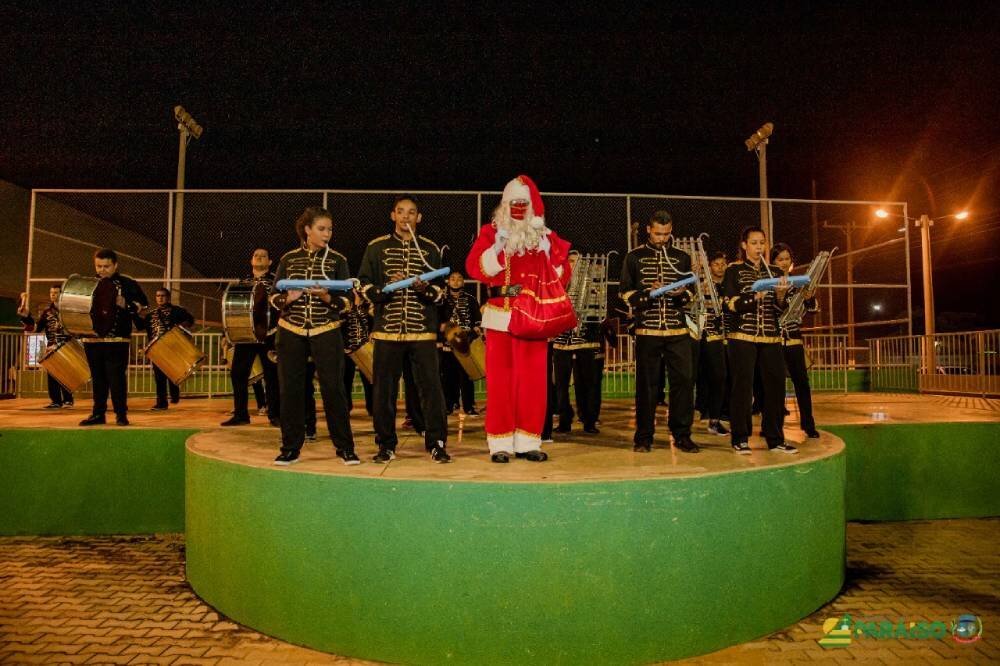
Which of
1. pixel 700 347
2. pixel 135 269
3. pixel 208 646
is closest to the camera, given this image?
pixel 208 646

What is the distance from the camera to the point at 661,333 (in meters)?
5.08

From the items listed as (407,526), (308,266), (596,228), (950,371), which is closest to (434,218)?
(596,228)

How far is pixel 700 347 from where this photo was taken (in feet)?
23.0

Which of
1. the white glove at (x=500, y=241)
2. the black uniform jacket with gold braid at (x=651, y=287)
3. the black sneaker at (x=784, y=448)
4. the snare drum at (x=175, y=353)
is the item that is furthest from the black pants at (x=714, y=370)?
the snare drum at (x=175, y=353)

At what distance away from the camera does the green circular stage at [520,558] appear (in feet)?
10.6

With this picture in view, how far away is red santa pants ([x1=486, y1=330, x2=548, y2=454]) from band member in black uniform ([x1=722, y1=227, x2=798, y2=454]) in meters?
1.68

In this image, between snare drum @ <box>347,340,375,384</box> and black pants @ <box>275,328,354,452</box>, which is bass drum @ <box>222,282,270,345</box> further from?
black pants @ <box>275,328,354,452</box>

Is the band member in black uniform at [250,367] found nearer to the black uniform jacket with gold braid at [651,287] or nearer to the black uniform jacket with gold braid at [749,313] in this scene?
the black uniform jacket with gold braid at [651,287]

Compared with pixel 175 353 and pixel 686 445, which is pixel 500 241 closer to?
pixel 686 445

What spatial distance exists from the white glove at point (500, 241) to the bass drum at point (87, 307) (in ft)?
15.4

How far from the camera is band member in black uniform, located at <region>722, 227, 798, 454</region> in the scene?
5.09m

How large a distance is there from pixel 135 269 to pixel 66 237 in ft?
20.9

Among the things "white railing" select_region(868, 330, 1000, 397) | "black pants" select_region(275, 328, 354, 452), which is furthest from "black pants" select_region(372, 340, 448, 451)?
"white railing" select_region(868, 330, 1000, 397)

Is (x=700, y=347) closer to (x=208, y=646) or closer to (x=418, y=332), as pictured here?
(x=418, y=332)
